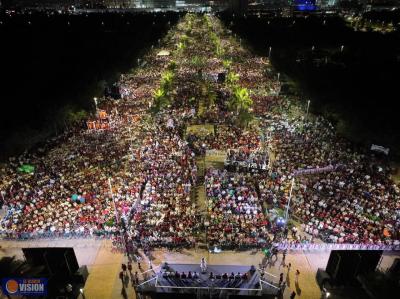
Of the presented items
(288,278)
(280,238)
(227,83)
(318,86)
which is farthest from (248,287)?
(318,86)

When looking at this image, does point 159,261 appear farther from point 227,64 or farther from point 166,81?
point 227,64

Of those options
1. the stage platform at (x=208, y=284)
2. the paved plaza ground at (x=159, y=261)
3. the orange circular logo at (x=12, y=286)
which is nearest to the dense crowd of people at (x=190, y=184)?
the paved plaza ground at (x=159, y=261)

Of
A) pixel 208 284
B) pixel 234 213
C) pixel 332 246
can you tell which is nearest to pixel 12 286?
pixel 208 284

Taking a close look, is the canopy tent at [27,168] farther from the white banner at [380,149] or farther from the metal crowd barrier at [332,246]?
the white banner at [380,149]

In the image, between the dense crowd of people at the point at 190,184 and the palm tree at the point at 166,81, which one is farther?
the palm tree at the point at 166,81

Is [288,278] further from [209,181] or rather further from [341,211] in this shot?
[209,181]

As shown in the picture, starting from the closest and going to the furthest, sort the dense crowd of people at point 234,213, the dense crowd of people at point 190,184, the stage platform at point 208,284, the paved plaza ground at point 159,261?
1. the stage platform at point 208,284
2. the paved plaza ground at point 159,261
3. the dense crowd of people at point 234,213
4. the dense crowd of people at point 190,184
